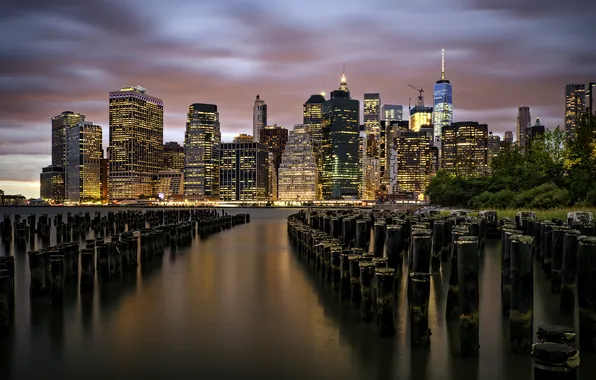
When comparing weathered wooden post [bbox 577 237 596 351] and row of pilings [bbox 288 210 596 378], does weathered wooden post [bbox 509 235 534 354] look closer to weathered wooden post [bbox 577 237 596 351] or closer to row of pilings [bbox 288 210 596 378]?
row of pilings [bbox 288 210 596 378]

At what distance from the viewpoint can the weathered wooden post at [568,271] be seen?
504 inches

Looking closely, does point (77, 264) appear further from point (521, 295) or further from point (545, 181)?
point (545, 181)

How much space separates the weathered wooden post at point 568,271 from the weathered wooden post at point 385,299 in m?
4.82

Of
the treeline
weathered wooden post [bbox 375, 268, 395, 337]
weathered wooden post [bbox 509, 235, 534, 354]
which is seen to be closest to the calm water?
weathered wooden post [bbox 375, 268, 395, 337]

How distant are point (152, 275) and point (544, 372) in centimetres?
1822

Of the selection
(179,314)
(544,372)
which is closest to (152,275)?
(179,314)

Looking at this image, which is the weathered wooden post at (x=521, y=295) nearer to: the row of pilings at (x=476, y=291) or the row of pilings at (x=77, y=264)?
the row of pilings at (x=476, y=291)

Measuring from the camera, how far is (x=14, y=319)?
13766mm

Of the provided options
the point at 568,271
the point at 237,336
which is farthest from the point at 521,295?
the point at 237,336

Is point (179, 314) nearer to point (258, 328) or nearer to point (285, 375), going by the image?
point (258, 328)

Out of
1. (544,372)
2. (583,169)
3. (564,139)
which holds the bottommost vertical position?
(544,372)

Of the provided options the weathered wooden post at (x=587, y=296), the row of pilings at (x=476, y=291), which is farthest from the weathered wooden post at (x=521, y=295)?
the weathered wooden post at (x=587, y=296)

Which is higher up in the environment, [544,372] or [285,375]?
[544,372]

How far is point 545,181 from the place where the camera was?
173 ft
